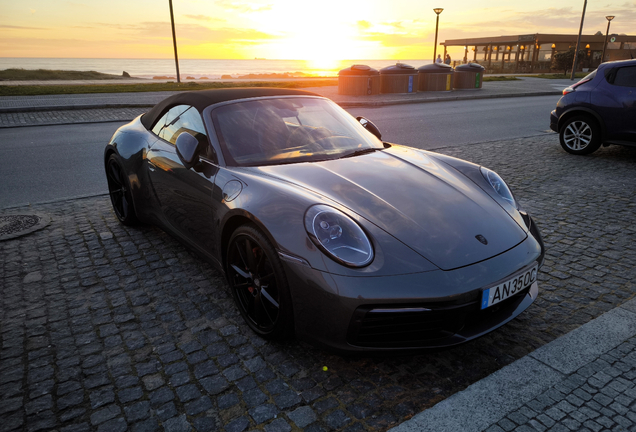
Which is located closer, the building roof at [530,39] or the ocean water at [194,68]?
the building roof at [530,39]

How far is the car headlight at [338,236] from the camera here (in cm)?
237

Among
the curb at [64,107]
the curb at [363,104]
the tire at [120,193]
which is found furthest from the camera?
the curb at [363,104]

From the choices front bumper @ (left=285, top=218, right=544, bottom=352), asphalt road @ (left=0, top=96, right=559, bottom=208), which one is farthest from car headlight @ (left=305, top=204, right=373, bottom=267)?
asphalt road @ (left=0, top=96, right=559, bottom=208)

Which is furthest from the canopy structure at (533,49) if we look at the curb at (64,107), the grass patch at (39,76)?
the curb at (64,107)

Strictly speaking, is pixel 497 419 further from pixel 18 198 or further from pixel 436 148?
pixel 436 148

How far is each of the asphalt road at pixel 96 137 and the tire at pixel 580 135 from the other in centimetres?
177

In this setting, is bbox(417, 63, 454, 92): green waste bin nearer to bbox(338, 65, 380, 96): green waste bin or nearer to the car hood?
bbox(338, 65, 380, 96): green waste bin

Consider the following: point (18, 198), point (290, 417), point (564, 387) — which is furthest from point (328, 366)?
point (18, 198)

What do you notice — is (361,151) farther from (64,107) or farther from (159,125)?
(64,107)

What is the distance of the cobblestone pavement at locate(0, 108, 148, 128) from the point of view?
12195 millimetres

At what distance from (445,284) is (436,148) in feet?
22.5

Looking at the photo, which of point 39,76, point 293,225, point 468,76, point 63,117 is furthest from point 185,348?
point 39,76

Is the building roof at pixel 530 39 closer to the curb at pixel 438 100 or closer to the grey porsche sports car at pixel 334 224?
the curb at pixel 438 100

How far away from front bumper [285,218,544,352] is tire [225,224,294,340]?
118 mm
